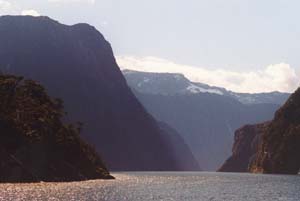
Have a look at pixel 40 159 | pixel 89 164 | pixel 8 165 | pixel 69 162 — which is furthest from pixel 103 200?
pixel 89 164

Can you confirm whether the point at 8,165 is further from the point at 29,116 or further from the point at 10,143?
the point at 29,116

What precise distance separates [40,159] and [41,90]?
35.9 meters

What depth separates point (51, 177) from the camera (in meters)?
145

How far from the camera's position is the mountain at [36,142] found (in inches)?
5344

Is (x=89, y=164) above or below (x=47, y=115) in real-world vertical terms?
below

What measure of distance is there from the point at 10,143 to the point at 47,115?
987 inches

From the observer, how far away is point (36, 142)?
14250 centimetres

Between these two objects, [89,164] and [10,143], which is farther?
[89,164]

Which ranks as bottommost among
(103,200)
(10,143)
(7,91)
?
(103,200)

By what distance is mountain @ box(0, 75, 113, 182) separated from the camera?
13575 centimetres

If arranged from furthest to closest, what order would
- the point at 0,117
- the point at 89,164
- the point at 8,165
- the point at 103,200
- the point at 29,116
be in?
the point at 89,164 → the point at 29,116 → the point at 0,117 → the point at 8,165 → the point at 103,200

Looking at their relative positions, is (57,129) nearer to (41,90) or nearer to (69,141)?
(69,141)

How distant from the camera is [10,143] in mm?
137125

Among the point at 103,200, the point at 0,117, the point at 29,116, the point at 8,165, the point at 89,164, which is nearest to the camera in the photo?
the point at 103,200
